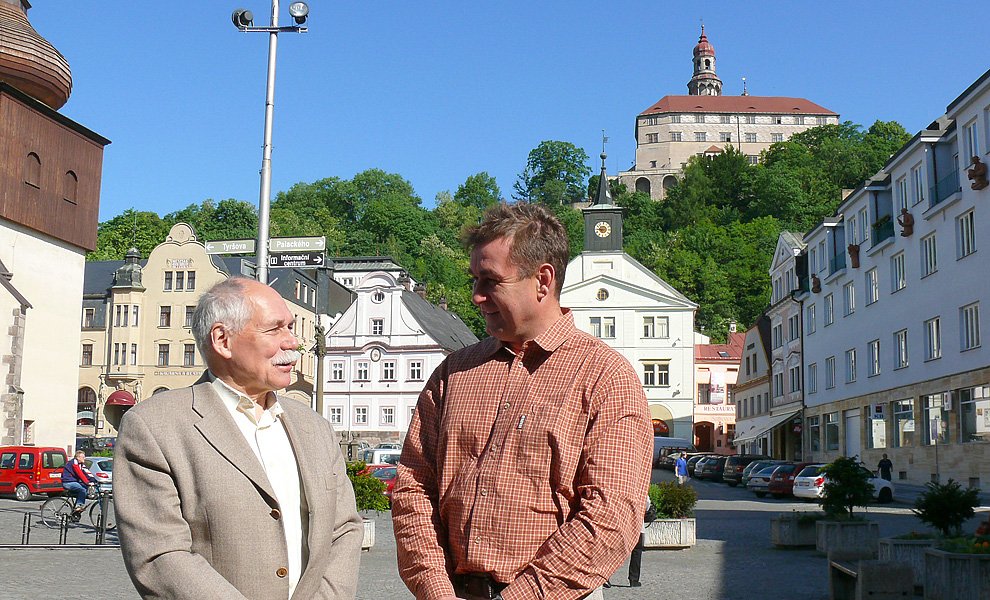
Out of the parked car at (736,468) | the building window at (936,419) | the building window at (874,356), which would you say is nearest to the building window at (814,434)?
the parked car at (736,468)

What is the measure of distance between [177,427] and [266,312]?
1.81 feet

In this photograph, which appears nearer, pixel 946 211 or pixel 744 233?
pixel 946 211

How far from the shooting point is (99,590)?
12.8 meters

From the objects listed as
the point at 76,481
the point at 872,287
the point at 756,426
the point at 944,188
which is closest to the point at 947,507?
the point at 76,481

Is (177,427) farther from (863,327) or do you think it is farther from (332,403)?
(332,403)

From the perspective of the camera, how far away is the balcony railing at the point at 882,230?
4241 centimetres

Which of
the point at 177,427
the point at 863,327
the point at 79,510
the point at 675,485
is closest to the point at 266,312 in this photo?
the point at 177,427

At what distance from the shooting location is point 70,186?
42.2m

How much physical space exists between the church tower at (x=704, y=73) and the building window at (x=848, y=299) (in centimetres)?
12241

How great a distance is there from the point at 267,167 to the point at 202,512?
1559 centimetres

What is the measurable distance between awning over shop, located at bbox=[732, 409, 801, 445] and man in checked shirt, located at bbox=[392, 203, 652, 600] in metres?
55.2

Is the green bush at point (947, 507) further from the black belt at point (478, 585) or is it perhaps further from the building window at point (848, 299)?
the building window at point (848, 299)

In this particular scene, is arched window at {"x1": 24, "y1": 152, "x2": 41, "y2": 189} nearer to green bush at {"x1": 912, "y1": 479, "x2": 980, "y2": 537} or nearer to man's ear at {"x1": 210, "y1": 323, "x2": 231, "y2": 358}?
green bush at {"x1": 912, "y1": 479, "x2": 980, "y2": 537}

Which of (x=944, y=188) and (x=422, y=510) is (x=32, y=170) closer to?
(x=944, y=188)
